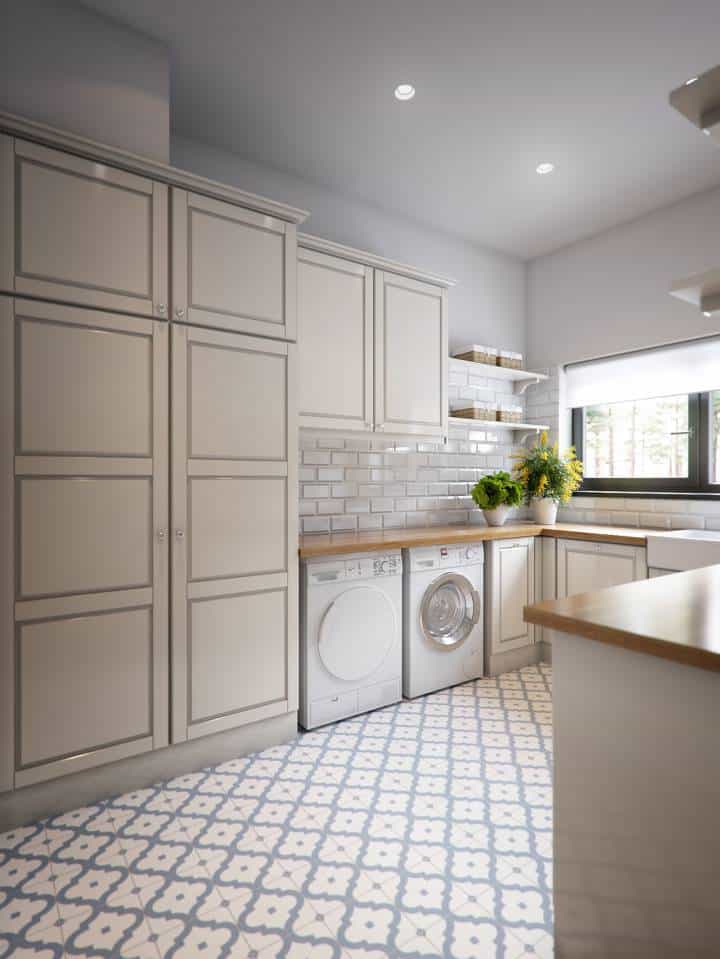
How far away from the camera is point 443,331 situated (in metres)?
3.53

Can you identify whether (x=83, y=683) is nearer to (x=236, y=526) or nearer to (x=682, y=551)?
(x=236, y=526)

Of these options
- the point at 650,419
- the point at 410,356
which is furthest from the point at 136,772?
the point at 650,419

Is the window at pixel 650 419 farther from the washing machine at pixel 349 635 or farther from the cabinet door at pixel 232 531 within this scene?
the cabinet door at pixel 232 531

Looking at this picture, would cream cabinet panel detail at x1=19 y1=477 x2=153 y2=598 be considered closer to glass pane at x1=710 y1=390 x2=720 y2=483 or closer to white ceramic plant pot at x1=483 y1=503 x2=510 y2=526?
white ceramic plant pot at x1=483 y1=503 x2=510 y2=526

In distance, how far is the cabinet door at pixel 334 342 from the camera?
293 cm

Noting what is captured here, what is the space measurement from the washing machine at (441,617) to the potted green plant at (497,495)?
0.42 m

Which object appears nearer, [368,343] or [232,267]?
[232,267]

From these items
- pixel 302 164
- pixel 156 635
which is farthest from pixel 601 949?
pixel 302 164

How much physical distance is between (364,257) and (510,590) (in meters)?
2.17

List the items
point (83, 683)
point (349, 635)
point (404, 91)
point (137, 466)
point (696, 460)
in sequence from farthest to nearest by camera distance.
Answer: point (696, 460) → point (349, 635) → point (404, 91) → point (137, 466) → point (83, 683)

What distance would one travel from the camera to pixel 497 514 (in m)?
3.75

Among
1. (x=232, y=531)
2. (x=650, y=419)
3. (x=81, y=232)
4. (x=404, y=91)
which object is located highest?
(x=404, y=91)

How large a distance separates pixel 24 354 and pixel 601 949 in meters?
2.27

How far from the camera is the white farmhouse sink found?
288 centimetres
